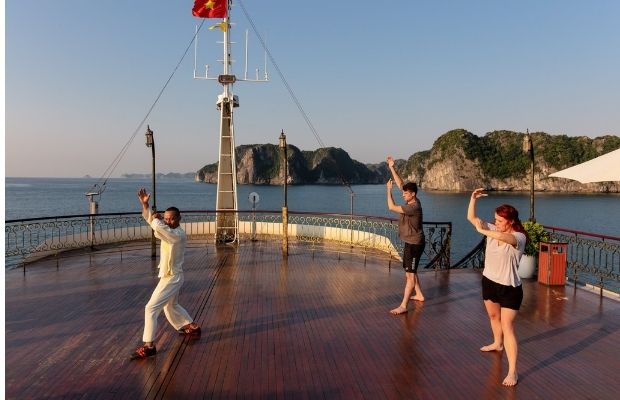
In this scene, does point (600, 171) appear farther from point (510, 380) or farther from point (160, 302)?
point (160, 302)

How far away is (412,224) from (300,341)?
2.73 m

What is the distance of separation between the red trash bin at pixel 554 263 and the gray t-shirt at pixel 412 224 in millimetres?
3718

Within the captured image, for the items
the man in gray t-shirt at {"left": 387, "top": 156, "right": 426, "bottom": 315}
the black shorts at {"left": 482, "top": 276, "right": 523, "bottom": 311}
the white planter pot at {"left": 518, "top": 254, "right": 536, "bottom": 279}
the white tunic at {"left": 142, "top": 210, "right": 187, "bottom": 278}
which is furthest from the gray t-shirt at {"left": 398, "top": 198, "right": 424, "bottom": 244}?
the white planter pot at {"left": 518, "top": 254, "right": 536, "bottom": 279}

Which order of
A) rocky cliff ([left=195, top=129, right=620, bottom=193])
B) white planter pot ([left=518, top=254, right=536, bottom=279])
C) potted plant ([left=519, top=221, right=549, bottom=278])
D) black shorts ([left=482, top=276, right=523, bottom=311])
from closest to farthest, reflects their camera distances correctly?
black shorts ([left=482, top=276, right=523, bottom=311])
potted plant ([left=519, top=221, right=549, bottom=278])
white planter pot ([left=518, top=254, right=536, bottom=279])
rocky cliff ([left=195, top=129, right=620, bottom=193])

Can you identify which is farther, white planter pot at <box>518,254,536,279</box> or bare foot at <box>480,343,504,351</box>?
white planter pot at <box>518,254,536,279</box>

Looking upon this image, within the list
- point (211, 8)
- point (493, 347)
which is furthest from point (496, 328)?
point (211, 8)

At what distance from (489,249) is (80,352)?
5.28m

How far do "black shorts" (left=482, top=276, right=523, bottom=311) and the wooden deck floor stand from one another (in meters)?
0.89

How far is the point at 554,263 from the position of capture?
28.5 ft

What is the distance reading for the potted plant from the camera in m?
9.20

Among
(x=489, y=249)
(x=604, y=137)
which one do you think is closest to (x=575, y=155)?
(x=604, y=137)

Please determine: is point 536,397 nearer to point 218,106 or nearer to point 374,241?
point 374,241

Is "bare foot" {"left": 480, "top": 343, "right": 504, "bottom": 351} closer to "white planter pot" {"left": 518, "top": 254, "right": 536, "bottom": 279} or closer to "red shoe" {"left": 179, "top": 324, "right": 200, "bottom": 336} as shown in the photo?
"red shoe" {"left": 179, "top": 324, "right": 200, "bottom": 336}

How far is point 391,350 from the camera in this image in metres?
5.33
